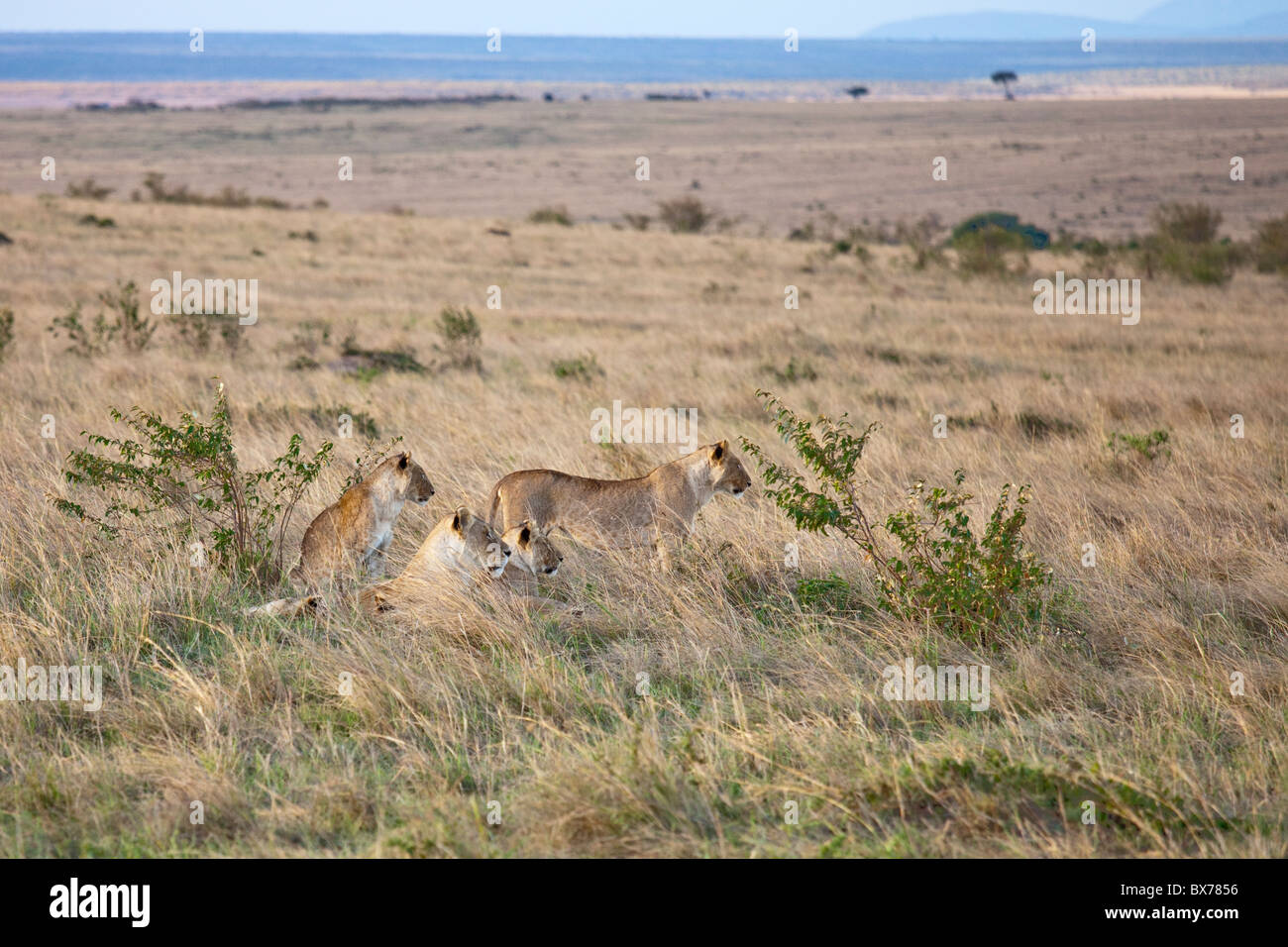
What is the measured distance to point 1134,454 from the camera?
386 inches

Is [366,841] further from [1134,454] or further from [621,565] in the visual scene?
[1134,454]

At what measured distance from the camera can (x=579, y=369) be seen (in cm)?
1410

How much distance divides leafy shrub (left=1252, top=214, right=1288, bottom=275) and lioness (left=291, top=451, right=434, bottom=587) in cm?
2680

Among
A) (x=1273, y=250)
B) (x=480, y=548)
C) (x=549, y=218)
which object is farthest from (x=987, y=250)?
(x=480, y=548)

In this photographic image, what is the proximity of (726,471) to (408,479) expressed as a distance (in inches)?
78.2

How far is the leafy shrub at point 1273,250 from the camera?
28.2 metres

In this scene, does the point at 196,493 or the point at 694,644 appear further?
the point at 196,493

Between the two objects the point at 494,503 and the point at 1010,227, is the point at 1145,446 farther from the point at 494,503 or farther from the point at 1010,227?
the point at 1010,227

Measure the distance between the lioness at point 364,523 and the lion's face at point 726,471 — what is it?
1.76 meters

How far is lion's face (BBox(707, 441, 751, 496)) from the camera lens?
727 cm

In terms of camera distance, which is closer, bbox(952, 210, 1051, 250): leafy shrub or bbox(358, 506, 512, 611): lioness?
bbox(358, 506, 512, 611): lioness

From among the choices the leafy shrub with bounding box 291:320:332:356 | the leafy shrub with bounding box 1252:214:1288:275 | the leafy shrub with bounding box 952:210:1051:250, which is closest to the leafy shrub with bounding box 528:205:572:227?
the leafy shrub with bounding box 952:210:1051:250

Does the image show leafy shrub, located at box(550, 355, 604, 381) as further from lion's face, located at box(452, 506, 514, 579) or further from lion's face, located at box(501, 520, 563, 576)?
lion's face, located at box(452, 506, 514, 579)
